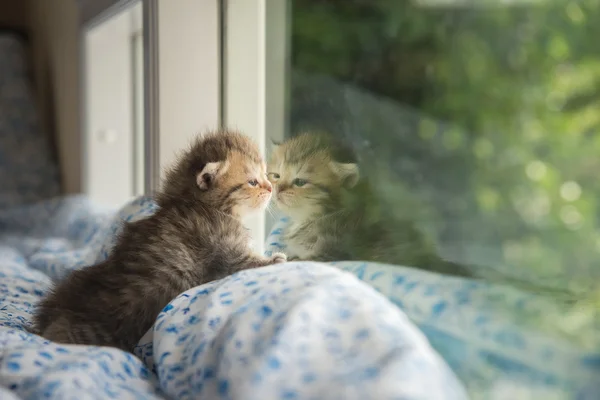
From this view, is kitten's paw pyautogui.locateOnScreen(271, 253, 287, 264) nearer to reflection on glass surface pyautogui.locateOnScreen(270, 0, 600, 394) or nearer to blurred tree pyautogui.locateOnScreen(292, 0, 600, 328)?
reflection on glass surface pyautogui.locateOnScreen(270, 0, 600, 394)

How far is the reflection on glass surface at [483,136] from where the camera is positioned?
816 mm

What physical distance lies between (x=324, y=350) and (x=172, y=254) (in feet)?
1.59

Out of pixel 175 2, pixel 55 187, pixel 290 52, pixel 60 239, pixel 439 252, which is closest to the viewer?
pixel 439 252

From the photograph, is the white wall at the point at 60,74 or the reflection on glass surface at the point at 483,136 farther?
the white wall at the point at 60,74

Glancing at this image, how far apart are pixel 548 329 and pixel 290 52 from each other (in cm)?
92

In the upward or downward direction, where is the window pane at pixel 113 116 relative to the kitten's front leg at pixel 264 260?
upward

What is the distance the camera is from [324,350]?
88 cm

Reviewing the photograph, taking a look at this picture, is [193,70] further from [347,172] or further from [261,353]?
[261,353]

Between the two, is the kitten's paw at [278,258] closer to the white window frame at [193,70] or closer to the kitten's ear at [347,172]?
the kitten's ear at [347,172]

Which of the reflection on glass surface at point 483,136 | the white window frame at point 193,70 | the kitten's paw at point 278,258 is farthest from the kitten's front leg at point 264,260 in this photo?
the white window frame at point 193,70

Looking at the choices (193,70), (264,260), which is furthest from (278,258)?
(193,70)

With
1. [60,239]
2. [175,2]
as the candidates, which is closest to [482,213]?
[175,2]

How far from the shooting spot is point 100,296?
126 centimetres

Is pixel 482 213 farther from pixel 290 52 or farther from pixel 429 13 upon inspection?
pixel 290 52
